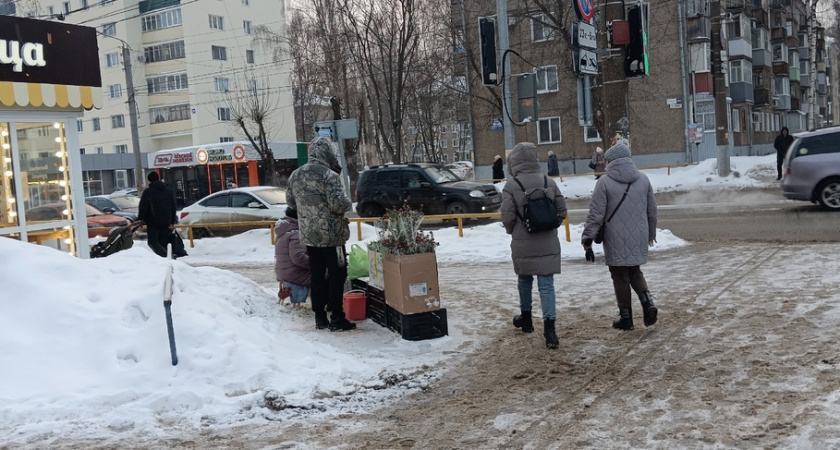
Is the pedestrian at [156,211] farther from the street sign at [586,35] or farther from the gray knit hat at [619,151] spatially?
the gray knit hat at [619,151]

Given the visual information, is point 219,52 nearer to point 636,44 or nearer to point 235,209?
point 235,209

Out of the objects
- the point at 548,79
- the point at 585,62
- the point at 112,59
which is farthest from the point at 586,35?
the point at 112,59

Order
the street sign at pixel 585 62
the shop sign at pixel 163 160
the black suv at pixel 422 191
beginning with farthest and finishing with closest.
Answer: the shop sign at pixel 163 160 < the black suv at pixel 422 191 < the street sign at pixel 585 62

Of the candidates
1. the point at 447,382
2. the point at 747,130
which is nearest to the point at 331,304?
the point at 447,382

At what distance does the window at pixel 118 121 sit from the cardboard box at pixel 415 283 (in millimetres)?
59321

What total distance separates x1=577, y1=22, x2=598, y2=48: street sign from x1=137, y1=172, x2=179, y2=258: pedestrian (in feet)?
25.6

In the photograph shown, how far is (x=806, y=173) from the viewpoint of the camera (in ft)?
51.1

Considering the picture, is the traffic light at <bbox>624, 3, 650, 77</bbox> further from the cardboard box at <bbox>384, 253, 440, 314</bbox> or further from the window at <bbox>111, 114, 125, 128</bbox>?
the window at <bbox>111, 114, 125, 128</bbox>

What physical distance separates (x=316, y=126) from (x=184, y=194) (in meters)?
21.8

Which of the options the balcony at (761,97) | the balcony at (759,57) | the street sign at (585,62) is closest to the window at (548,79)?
the balcony at (761,97)

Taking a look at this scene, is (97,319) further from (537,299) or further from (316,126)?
(316,126)

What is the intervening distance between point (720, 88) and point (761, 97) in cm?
2886

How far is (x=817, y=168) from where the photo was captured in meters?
15.5

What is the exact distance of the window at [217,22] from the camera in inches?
2288
